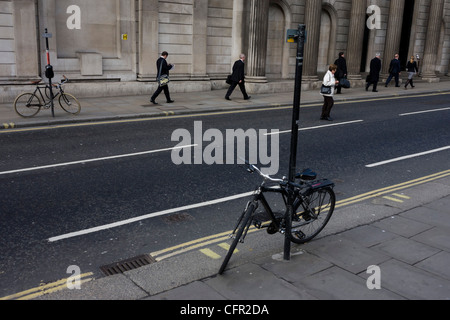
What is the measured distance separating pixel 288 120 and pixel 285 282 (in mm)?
10552

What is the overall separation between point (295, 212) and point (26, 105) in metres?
10.7

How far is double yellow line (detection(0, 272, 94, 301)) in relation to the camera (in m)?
4.49

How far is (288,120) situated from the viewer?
583 inches

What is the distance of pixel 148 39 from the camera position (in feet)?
64.2

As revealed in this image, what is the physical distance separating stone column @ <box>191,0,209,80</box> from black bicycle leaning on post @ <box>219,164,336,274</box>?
15856mm

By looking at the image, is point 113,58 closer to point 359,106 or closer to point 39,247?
point 359,106

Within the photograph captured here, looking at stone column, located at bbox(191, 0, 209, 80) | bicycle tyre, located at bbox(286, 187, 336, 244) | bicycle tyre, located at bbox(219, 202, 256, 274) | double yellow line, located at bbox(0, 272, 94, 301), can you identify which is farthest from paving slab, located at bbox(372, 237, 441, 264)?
stone column, located at bbox(191, 0, 209, 80)

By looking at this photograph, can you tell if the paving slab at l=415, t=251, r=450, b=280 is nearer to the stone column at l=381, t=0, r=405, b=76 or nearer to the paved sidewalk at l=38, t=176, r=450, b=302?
the paved sidewalk at l=38, t=176, r=450, b=302

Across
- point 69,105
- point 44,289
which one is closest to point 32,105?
point 69,105

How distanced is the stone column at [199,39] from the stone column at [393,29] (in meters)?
12.6

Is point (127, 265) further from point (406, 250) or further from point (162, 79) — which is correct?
point (162, 79)

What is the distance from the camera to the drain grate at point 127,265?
510cm

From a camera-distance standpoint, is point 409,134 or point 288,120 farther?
point 288,120
